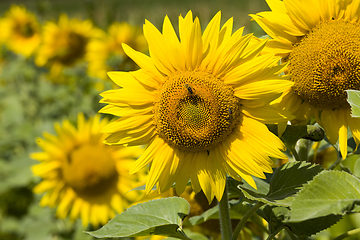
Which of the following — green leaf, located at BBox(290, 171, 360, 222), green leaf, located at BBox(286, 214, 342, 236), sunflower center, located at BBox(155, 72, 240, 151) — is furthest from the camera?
sunflower center, located at BBox(155, 72, 240, 151)

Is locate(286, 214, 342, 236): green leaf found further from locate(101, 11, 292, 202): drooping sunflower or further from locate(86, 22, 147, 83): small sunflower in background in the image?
locate(86, 22, 147, 83): small sunflower in background

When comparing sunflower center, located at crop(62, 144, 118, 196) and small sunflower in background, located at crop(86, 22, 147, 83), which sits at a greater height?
small sunflower in background, located at crop(86, 22, 147, 83)

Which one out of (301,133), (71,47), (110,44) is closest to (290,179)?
(301,133)

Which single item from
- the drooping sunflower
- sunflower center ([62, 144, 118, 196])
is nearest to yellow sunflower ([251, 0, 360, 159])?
the drooping sunflower

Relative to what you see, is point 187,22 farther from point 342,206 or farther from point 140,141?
point 342,206

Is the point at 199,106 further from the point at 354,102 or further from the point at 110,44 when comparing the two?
the point at 110,44

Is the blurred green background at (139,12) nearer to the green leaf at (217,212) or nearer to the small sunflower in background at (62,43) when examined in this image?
the small sunflower in background at (62,43)

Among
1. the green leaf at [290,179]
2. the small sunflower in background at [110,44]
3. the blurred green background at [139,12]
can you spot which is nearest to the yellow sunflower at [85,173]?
the blurred green background at [139,12]

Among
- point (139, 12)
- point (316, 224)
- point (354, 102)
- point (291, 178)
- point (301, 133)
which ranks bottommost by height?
point (316, 224)
